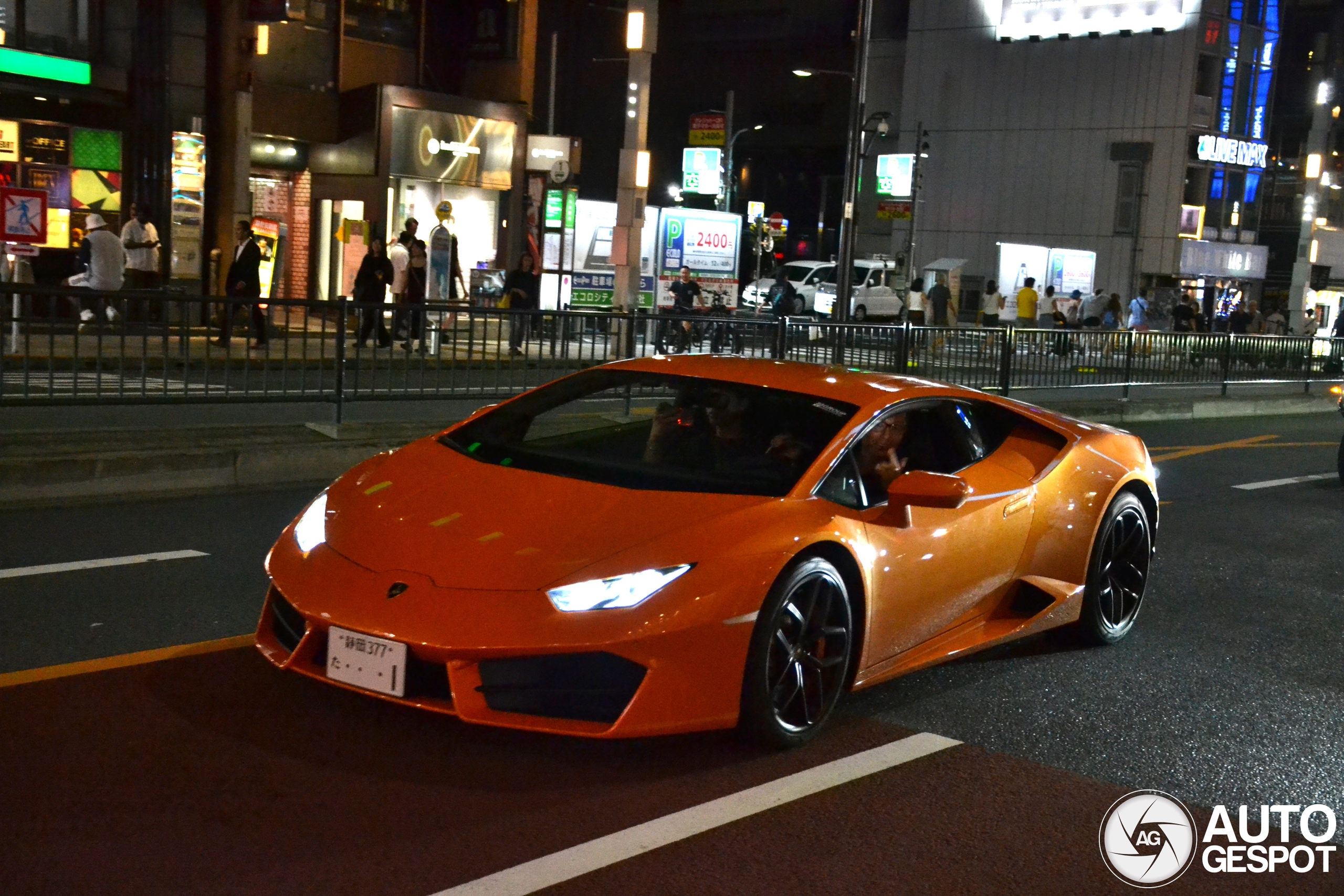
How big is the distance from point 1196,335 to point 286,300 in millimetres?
14519

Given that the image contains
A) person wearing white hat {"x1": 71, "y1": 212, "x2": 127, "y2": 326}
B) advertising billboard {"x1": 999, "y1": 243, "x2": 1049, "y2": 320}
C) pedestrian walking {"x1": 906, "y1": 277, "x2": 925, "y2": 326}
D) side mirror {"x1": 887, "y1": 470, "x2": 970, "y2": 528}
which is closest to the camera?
side mirror {"x1": 887, "y1": 470, "x2": 970, "y2": 528}

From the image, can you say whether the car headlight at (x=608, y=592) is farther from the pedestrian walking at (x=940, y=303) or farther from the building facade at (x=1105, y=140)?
the building facade at (x=1105, y=140)

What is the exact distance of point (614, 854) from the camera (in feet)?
12.8

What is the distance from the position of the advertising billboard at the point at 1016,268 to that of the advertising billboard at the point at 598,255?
1714 centimetres

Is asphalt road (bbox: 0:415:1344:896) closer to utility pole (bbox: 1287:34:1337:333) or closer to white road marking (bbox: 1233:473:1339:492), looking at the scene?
white road marking (bbox: 1233:473:1339:492)

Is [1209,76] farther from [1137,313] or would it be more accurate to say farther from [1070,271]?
[1137,313]

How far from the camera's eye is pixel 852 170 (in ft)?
78.7

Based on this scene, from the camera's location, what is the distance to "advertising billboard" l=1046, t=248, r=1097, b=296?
48.1 metres

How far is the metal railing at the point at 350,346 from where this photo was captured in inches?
385

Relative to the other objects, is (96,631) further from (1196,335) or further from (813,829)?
(1196,335)

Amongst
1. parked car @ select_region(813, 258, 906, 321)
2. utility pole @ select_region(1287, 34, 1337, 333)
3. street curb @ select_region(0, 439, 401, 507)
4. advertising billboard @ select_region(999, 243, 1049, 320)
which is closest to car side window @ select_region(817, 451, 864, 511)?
street curb @ select_region(0, 439, 401, 507)

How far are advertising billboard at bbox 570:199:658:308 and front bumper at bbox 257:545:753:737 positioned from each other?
25445 mm

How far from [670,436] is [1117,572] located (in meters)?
2.46

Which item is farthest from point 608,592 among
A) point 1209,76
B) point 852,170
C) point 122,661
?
point 1209,76
